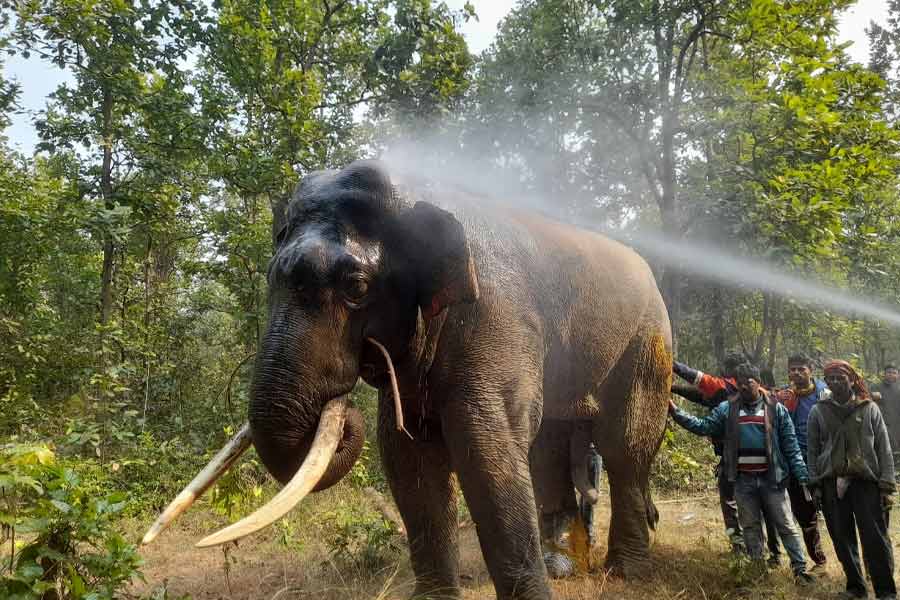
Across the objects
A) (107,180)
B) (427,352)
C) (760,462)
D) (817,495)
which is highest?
(107,180)

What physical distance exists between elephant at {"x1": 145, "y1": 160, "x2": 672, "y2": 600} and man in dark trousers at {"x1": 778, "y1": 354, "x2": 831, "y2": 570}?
2.64 m

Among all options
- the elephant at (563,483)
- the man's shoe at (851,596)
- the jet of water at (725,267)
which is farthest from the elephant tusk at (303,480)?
the jet of water at (725,267)

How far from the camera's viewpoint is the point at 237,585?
469 centimetres

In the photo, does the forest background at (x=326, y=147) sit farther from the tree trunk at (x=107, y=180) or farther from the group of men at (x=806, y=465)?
the group of men at (x=806, y=465)

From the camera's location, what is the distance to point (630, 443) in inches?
196

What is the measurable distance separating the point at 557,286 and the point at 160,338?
9.64 meters

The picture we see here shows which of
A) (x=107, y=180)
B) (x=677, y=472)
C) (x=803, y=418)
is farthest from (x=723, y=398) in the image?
(x=107, y=180)

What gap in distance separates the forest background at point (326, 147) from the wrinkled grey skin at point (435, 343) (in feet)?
5.71

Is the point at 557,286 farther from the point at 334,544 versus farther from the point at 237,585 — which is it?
the point at 237,585

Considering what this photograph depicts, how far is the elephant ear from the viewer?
301 centimetres

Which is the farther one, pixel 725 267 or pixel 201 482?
pixel 725 267

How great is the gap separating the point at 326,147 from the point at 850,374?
6.58 m

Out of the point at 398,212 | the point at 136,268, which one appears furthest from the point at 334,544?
the point at 136,268

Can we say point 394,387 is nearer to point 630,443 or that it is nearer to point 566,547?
point 630,443
